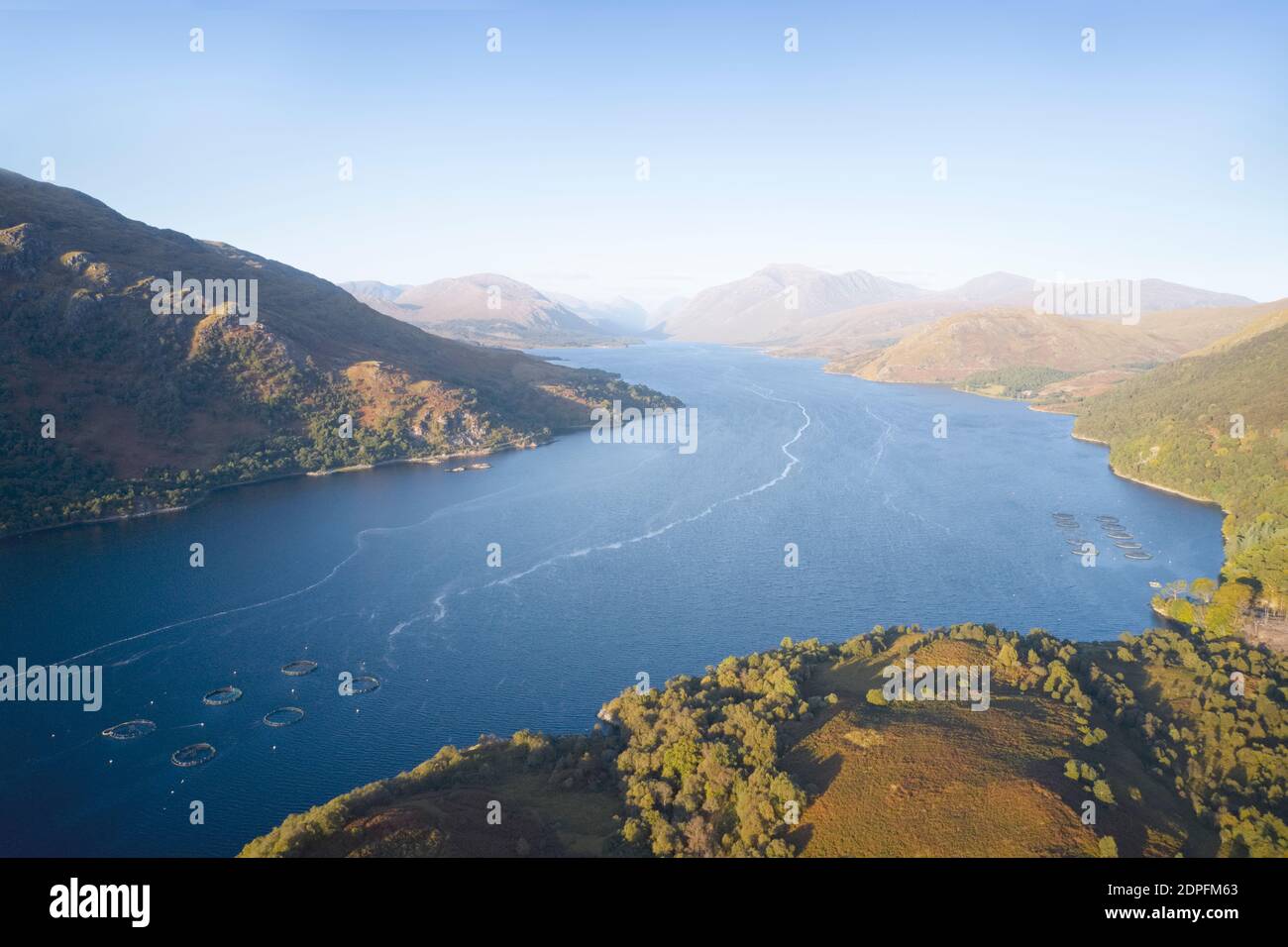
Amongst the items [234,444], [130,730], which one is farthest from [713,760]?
[234,444]

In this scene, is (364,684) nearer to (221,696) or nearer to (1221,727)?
(221,696)

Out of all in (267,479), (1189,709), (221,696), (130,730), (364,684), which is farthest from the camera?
(267,479)

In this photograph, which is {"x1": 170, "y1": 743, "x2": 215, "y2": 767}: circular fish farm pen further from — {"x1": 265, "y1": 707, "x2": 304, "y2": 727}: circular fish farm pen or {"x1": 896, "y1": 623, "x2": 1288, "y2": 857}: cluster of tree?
{"x1": 896, "y1": 623, "x2": 1288, "y2": 857}: cluster of tree

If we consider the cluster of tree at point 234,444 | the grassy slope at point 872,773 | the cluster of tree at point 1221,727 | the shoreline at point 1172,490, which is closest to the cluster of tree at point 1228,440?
the shoreline at point 1172,490

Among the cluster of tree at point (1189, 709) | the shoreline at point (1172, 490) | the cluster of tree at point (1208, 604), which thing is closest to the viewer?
the cluster of tree at point (1189, 709)

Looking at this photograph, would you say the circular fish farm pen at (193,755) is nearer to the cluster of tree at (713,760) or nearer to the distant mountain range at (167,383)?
the cluster of tree at (713,760)
